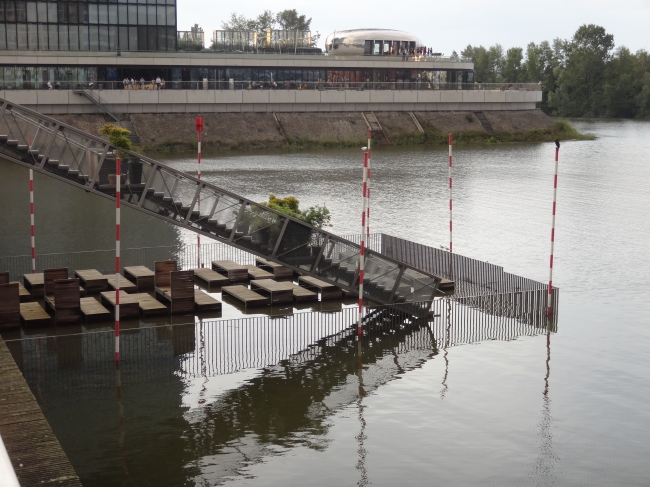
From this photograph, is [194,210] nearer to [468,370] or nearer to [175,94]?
[468,370]

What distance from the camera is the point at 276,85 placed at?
273 feet

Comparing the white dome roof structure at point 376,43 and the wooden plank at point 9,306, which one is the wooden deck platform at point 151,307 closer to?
the wooden plank at point 9,306

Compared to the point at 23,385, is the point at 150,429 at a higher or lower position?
lower

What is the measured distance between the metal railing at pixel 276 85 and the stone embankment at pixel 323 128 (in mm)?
2583

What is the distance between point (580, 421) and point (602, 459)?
1781 mm

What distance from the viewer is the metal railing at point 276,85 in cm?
7456

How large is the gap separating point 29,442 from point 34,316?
12.0m

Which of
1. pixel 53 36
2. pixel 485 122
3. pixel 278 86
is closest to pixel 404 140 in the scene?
pixel 485 122

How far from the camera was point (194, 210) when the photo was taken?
2512 cm

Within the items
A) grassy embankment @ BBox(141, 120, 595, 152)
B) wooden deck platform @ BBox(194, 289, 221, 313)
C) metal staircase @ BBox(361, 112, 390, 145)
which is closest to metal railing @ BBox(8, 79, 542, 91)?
metal staircase @ BBox(361, 112, 390, 145)

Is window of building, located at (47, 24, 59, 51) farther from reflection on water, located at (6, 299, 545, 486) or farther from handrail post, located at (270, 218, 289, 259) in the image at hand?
reflection on water, located at (6, 299, 545, 486)

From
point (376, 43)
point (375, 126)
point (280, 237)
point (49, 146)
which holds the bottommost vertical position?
point (280, 237)

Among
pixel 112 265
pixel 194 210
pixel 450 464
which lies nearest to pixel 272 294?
pixel 194 210

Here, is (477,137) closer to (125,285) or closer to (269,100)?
(269,100)
